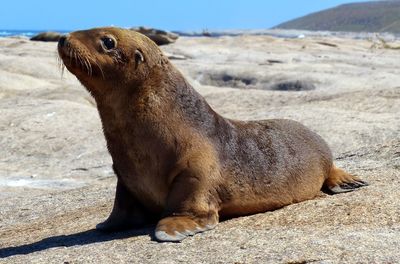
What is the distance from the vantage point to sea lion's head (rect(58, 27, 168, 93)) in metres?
4.89

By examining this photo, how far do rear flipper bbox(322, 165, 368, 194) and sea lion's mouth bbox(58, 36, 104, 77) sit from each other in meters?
1.99

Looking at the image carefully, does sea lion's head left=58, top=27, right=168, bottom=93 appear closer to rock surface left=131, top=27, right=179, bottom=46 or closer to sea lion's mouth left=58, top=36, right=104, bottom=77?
sea lion's mouth left=58, top=36, right=104, bottom=77

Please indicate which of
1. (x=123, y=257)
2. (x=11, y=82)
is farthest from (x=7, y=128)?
(x=123, y=257)

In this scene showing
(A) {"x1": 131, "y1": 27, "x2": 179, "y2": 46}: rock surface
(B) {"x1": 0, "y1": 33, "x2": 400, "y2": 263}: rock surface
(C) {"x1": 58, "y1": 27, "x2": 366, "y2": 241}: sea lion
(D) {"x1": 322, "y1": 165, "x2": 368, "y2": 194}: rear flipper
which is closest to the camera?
(B) {"x1": 0, "y1": 33, "x2": 400, "y2": 263}: rock surface

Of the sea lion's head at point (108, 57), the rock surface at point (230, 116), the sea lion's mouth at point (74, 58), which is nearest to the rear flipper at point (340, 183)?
the rock surface at point (230, 116)

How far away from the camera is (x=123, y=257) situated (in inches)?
173

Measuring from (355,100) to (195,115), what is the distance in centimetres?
653

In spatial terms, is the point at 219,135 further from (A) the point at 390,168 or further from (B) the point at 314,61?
(B) the point at 314,61

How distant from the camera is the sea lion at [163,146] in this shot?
196 inches

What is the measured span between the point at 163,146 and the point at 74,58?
71 cm

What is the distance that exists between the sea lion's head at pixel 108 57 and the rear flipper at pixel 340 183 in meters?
1.55

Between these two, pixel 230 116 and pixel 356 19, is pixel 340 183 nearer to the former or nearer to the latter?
pixel 230 116

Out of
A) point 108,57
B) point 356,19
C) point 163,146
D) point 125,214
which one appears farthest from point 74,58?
point 356,19

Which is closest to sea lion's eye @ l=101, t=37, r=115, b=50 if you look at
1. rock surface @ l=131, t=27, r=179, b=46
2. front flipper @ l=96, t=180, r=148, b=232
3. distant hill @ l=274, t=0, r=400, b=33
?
front flipper @ l=96, t=180, r=148, b=232
